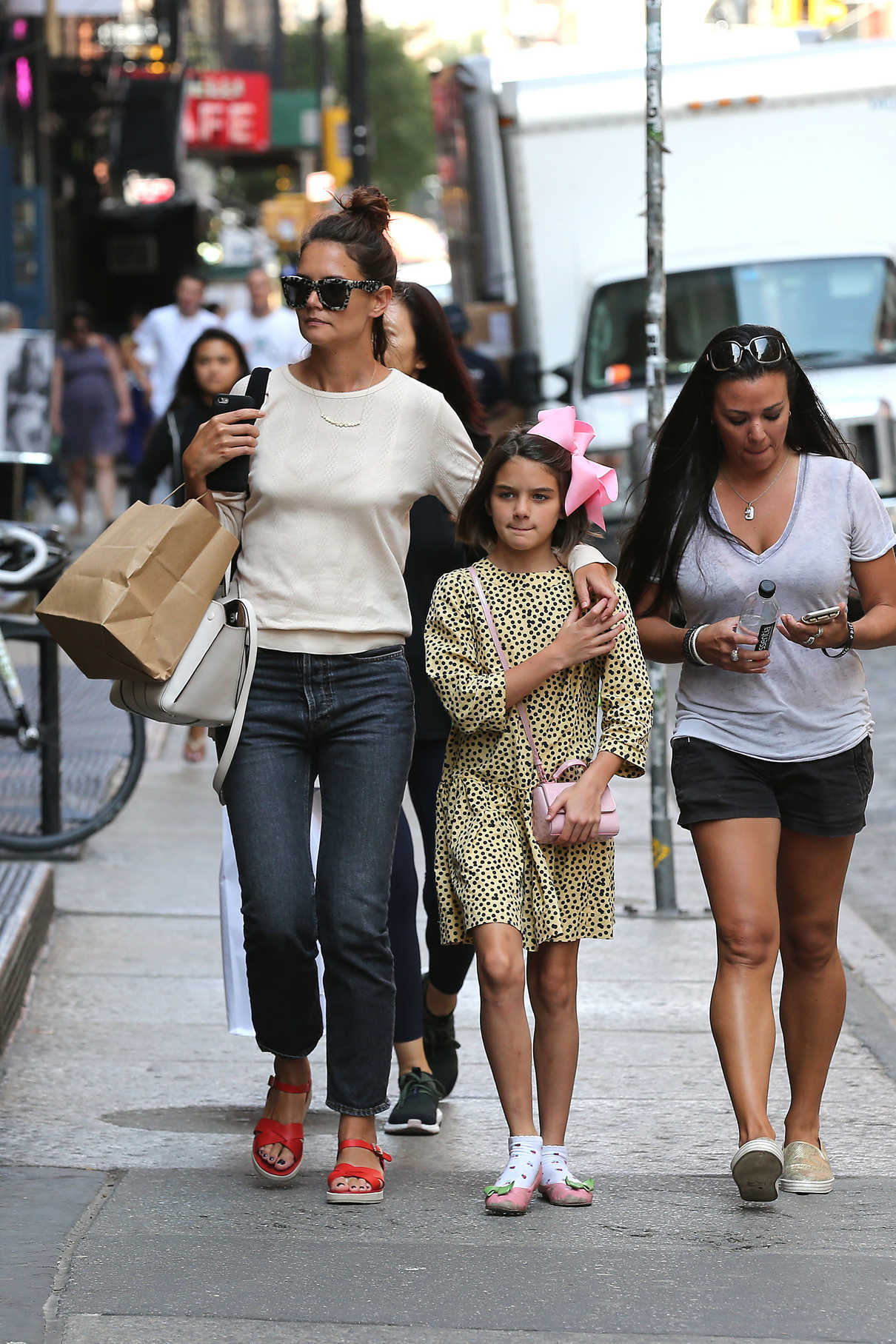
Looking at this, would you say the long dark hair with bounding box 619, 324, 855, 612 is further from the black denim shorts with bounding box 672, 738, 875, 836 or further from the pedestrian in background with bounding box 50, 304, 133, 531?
the pedestrian in background with bounding box 50, 304, 133, 531

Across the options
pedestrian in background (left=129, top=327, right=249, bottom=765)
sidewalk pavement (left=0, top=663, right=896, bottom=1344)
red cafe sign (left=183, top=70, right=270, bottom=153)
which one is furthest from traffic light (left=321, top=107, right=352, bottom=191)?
sidewalk pavement (left=0, top=663, right=896, bottom=1344)

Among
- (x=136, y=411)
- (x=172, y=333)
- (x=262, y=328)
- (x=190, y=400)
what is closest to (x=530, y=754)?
(x=190, y=400)

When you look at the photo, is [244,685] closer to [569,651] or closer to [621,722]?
[569,651]

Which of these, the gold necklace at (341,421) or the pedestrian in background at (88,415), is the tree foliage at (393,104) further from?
the gold necklace at (341,421)

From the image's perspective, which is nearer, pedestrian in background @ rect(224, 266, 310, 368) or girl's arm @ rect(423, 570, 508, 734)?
girl's arm @ rect(423, 570, 508, 734)

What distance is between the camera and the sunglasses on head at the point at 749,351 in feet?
14.3

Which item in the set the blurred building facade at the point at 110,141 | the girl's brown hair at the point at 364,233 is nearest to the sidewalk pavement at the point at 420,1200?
the girl's brown hair at the point at 364,233

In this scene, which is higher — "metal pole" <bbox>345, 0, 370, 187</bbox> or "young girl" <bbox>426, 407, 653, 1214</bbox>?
"metal pole" <bbox>345, 0, 370, 187</bbox>

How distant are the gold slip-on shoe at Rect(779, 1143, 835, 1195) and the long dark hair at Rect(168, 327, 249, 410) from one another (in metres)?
4.03

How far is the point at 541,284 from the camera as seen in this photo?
14.4m

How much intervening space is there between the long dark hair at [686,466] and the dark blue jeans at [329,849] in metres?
0.66

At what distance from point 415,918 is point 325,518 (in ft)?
3.60

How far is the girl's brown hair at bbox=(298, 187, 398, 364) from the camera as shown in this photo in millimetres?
4355

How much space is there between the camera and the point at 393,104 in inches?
2370
